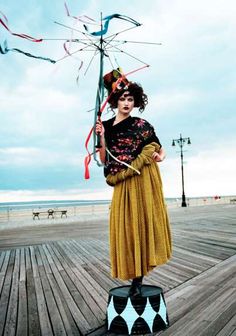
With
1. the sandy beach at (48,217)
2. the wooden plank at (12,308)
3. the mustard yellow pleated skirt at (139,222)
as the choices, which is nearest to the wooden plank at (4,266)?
the wooden plank at (12,308)

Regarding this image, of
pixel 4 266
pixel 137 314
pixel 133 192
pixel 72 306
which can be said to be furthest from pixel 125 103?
pixel 4 266

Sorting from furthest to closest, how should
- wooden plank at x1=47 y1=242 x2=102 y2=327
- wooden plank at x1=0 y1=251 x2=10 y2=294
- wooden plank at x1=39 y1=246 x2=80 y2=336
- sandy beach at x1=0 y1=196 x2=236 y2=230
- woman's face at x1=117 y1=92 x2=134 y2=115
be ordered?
1. sandy beach at x1=0 y1=196 x2=236 y2=230
2. wooden plank at x1=0 y1=251 x2=10 y2=294
3. wooden plank at x1=47 y1=242 x2=102 y2=327
4. woman's face at x1=117 y1=92 x2=134 y2=115
5. wooden plank at x1=39 y1=246 x2=80 y2=336

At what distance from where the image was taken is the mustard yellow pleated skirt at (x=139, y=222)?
2744 mm

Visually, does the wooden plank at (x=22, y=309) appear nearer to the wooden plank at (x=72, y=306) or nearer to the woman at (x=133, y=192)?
the wooden plank at (x=72, y=306)

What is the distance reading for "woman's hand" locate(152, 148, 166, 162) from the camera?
297cm

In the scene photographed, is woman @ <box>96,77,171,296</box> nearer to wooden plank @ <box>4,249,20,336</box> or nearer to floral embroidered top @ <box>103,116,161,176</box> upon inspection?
floral embroidered top @ <box>103,116,161,176</box>

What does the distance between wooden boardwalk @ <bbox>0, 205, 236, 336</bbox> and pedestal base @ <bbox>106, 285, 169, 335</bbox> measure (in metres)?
0.10

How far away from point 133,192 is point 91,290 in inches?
78.3

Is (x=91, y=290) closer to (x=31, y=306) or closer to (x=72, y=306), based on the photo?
(x=72, y=306)

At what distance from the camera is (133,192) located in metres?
2.82

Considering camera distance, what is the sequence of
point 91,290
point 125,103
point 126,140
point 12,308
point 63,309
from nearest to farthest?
point 126,140 → point 125,103 → point 63,309 → point 12,308 → point 91,290

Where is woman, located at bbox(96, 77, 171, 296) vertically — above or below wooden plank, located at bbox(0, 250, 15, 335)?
above

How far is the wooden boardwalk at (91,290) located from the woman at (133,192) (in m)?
0.64

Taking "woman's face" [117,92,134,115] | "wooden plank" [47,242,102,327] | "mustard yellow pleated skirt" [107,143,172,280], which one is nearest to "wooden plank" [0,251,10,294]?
"wooden plank" [47,242,102,327]
